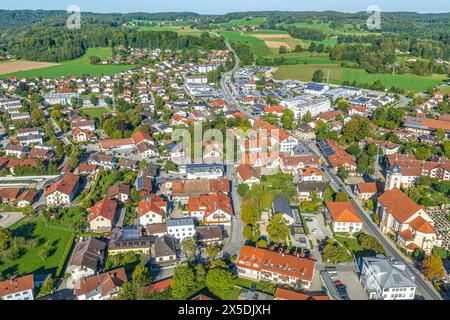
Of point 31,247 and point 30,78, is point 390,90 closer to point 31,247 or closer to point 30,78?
point 31,247

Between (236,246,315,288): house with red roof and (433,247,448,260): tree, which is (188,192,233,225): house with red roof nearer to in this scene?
(236,246,315,288): house with red roof

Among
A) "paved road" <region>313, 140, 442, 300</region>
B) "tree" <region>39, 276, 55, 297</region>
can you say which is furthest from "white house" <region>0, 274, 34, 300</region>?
"paved road" <region>313, 140, 442, 300</region>

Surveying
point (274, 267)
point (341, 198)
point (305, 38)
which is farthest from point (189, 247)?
point (305, 38)

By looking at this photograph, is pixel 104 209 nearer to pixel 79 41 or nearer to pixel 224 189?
pixel 224 189

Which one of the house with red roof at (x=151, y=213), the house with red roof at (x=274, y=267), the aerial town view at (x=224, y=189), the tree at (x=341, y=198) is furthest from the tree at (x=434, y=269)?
the house with red roof at (x=151, y=213)

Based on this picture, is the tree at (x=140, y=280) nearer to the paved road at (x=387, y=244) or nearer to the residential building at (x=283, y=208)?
the residential building at (x=283, y=208)

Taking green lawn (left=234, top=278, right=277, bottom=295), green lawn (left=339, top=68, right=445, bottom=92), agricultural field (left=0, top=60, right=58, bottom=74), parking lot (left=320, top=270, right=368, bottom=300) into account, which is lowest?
green lawn (left=234, top=278, right=277, bottom=295)

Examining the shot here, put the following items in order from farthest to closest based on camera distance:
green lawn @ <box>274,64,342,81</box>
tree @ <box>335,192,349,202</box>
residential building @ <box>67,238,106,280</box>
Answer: green lawn @ <box>274,64,342,81</box>, tree @ <box>335,192,349,202</box>, residential building @ <box>67,238,106,280</box>

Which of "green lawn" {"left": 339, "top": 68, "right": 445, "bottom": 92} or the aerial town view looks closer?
the aerial town view
